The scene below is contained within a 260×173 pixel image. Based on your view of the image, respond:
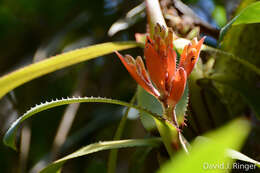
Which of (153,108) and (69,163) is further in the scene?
(69,163)

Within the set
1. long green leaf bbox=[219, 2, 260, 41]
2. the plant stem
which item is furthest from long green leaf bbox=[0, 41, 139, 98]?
long green leaf bbox=[219, 2, 260, 41]

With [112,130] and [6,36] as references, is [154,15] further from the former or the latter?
[6,36]

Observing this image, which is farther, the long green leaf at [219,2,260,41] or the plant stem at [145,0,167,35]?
the plant stem at [145,0,167,35]

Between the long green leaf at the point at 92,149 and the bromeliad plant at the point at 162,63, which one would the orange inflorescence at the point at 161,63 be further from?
the long green leaf at the point at 92,149

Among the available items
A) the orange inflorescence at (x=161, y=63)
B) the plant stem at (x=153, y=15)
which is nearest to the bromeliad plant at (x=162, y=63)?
the orange inflorescence at (x=161, y=63)

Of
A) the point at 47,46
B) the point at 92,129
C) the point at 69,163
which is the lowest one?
the point at 69,163

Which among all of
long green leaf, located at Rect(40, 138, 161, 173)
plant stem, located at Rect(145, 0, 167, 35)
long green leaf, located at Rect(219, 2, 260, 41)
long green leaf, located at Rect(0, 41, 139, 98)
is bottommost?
long green leaf, located at Rect(40, 138, 161, 173)

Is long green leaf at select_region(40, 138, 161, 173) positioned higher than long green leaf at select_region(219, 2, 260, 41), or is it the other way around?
long green leaf at select_region(219, 2, 260, 41)

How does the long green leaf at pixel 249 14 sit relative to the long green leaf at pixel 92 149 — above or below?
above

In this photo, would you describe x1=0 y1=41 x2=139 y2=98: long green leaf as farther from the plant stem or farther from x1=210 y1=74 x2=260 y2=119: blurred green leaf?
x1=210 y1=74 x2=260 y2=119: blurred green leaf

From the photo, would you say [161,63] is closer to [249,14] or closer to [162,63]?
[162,63]

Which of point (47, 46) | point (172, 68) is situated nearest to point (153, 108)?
point (172, 68)
